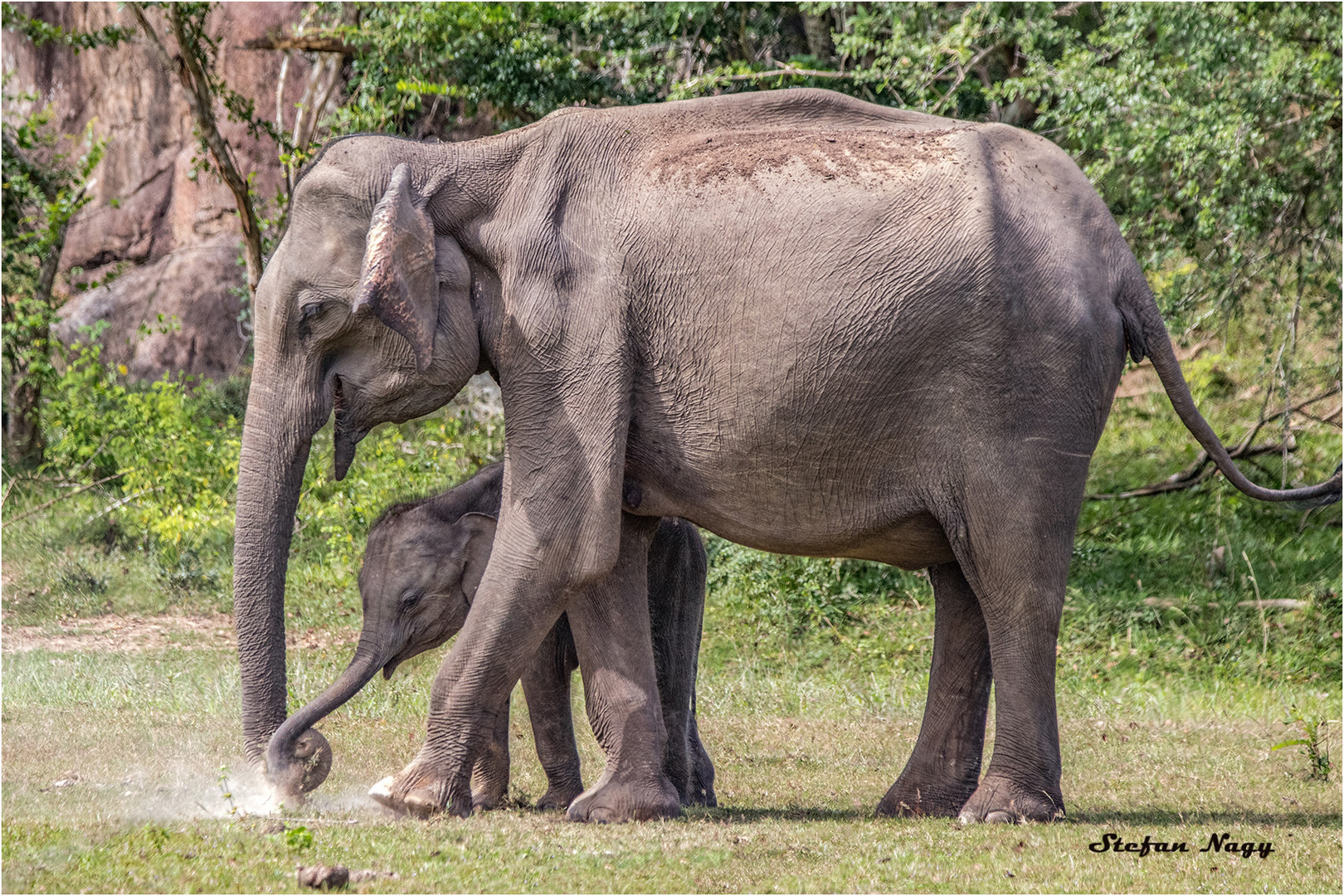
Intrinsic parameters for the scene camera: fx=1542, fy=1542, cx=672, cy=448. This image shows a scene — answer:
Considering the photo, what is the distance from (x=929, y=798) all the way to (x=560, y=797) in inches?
60.4

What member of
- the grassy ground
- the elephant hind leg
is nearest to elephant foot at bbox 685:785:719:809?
the grassy ground

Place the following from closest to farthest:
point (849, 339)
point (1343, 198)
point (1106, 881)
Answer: point (1106, 881) < point (849, 339) < point (1343, 198)

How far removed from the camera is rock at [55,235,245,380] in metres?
18.1

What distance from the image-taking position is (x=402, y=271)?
17.8 feet

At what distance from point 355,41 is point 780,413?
9.78 meters

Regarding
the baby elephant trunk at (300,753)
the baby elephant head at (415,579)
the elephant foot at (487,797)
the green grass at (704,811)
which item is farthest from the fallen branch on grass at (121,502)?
the baby elephant trunk at (300,753)

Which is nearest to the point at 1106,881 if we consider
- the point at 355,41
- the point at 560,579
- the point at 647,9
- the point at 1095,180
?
the point at 560,579

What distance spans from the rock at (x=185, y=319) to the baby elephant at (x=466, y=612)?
1209 centimetres

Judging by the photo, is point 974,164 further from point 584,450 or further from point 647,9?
point 647,9

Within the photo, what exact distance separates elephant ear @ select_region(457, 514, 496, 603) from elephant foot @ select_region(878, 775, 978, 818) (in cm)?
193

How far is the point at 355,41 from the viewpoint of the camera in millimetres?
14086

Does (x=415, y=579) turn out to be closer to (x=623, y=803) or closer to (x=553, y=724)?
(x=553, y=724)

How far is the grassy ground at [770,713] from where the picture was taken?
4.71 m

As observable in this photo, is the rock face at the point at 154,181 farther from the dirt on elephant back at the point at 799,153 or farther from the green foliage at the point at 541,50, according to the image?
the dirt on elephant back at the point at 799,153
